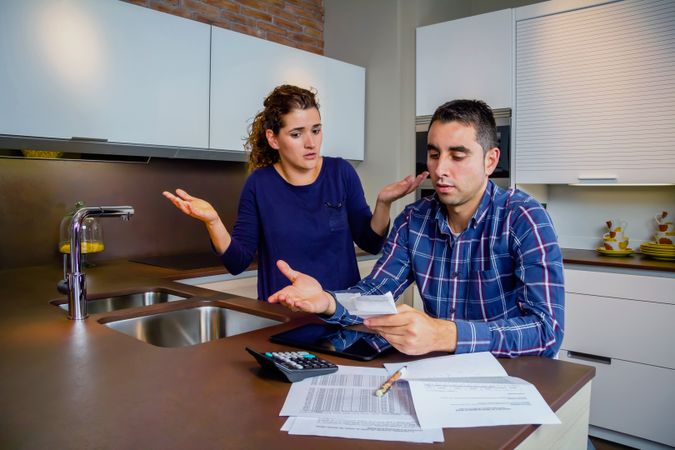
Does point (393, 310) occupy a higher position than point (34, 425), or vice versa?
point (393, 310)

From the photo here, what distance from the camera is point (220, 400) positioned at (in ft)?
3.14

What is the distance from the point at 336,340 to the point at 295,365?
249mm

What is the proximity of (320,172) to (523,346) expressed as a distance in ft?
3.81

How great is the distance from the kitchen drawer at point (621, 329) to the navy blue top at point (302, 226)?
1.35 metres

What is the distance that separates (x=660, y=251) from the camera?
2807 millimetres

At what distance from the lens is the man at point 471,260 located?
126 cm

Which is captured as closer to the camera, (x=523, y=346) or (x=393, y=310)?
(x=393, y=310)

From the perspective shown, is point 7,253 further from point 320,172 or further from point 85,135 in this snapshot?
point 320,172

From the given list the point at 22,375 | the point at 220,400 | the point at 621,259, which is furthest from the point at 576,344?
the point at 22,375

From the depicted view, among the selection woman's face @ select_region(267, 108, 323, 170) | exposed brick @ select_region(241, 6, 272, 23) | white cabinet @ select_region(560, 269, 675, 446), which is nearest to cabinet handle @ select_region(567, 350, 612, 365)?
white cabinet @ select_region(560, 269, 675, 446)

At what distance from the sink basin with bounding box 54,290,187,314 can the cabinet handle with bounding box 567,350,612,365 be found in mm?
2073

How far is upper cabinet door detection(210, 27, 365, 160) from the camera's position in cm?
290

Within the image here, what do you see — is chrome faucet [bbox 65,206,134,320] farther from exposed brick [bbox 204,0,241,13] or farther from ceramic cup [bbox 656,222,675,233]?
ceramic cup [bbox 656,222,675,233]

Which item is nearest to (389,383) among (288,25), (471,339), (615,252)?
(471,339)
